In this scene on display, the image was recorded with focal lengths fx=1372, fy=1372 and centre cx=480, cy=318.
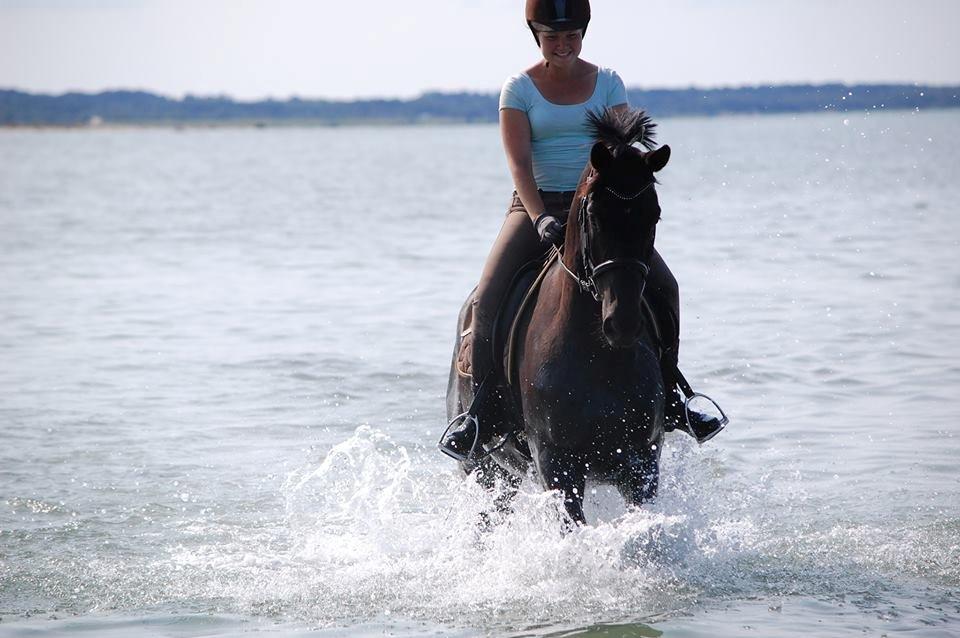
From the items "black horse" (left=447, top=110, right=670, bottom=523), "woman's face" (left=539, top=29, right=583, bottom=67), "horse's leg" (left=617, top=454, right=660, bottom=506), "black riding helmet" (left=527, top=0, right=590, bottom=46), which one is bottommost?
"horse's leg" (left=617, top=454, right=660, bottom=506)

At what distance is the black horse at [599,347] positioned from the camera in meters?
6.41

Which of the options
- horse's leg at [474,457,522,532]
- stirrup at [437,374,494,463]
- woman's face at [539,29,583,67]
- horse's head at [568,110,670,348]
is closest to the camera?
horse's head at [568,110,670,348]

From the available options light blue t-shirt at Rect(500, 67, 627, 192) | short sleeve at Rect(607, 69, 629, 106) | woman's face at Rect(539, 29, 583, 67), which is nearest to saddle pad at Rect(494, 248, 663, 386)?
light blue t-shirt at Rect(500, 67, 627, 192)

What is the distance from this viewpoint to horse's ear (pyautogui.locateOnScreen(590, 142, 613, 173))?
6.39 m

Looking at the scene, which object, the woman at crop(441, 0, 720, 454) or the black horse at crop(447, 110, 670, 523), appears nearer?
the black horse at crop(447, 110, 670, 523)

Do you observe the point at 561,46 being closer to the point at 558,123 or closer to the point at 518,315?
the point at 558,123

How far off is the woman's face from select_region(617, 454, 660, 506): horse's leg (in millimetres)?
2244

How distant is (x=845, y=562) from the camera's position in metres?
8.37

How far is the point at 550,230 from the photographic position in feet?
23.8

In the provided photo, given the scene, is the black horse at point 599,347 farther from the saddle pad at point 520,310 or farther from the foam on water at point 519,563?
the foam on water at point 519,563

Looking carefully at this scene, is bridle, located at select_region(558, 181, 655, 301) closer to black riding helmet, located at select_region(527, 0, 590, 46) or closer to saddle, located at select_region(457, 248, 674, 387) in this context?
saddle, located at select_region(457, 248, 674, 387)

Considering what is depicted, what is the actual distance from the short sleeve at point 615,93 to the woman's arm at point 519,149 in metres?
0.48

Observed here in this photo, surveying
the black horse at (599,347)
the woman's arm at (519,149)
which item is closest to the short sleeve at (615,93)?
the woman's arm at (519,149)

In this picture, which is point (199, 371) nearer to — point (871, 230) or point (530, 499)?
point (530, 499)
